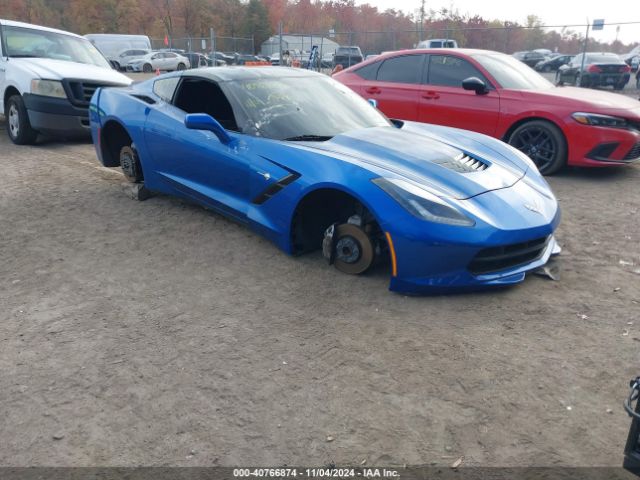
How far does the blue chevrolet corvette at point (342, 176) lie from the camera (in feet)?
10.2

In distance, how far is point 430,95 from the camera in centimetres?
715

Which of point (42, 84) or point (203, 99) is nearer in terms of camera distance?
point (203, 99)

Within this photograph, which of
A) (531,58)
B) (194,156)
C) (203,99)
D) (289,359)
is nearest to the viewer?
(289,359)

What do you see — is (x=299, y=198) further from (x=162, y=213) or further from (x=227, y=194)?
(x=162, y=213)

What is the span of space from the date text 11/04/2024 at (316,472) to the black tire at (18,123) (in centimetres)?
756

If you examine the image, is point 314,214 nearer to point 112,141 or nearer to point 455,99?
point 112,141

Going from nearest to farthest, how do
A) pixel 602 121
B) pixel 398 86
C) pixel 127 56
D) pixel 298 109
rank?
pixel 298 109, pixel 602 121, pixel 398 86, pixel 127 56

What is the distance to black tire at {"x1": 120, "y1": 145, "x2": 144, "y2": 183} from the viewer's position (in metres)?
5.34

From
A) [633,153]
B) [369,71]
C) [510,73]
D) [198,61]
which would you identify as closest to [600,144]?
[633,153]

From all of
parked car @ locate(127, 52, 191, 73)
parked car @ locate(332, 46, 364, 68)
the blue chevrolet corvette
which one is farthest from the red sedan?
parked car @ locate(127, 52, 191, 73)

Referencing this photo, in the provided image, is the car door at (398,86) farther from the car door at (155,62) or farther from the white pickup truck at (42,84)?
the car door at (155,62)

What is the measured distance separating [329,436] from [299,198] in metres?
1.77

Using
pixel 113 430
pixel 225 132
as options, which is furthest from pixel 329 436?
pixel 225 132

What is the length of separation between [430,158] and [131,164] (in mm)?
3239
